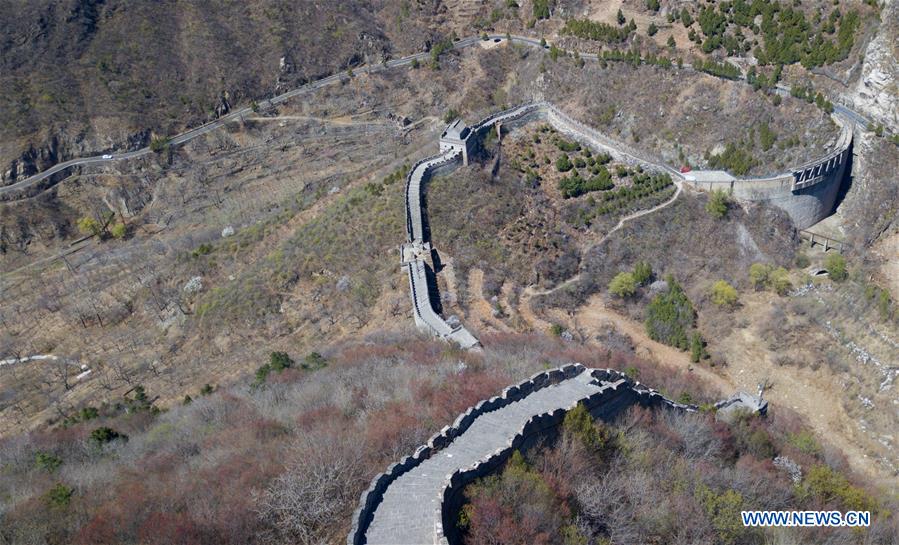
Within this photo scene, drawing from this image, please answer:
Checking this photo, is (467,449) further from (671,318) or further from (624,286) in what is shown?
(624,286)

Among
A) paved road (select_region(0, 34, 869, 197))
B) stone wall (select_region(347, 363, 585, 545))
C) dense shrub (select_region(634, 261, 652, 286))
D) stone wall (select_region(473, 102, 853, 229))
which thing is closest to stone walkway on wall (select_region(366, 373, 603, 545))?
stone wall (select_region(347, 363, 585, 545))

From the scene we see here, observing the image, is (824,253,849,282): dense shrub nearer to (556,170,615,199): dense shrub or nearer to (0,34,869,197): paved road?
(556,170,615,199): dense shrub

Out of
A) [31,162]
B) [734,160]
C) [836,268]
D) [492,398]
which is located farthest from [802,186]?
[31,162]

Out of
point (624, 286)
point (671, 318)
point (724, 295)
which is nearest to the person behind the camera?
point (671, 318)

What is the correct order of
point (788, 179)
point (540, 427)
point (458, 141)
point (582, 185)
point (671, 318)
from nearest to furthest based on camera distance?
point (540, 427), point (671, 318), point (788, 179), point (458, 141), point (582, 185)

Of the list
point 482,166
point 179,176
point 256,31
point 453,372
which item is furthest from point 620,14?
point 453,372

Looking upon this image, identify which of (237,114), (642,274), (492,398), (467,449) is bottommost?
(642,274)

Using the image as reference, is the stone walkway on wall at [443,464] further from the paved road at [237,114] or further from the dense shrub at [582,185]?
the paved road at [237,114]

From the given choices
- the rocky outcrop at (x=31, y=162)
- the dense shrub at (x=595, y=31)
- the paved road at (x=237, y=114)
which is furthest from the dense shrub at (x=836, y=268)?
the rocky outcrop at (x=31, y=162)
